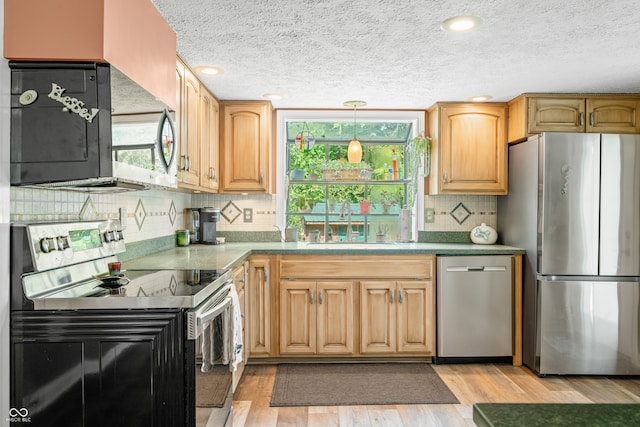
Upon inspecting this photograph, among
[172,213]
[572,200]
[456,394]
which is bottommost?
[456,394]

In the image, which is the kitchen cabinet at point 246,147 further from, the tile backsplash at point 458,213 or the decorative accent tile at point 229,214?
the tile backsplash at point 458,213

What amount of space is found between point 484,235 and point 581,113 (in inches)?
47.0

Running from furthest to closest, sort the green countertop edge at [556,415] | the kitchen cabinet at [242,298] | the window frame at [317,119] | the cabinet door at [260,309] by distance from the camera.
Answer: the window frame at [317,119]
the cabinet door at [260,309]
the kitchen cabinet at [242,298]
the green countertop edge at [556,415]

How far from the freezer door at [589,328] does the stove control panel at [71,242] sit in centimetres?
285

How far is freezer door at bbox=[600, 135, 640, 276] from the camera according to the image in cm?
331

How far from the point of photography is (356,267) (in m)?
3.60

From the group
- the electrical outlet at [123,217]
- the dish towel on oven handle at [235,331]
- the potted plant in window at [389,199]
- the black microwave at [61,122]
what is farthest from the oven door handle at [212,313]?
the potted plant in window at [389,199]

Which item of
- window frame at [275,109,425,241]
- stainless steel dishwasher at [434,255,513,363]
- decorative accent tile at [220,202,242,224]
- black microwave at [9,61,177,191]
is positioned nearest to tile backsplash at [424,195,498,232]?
window frame at [275,109,425,241]

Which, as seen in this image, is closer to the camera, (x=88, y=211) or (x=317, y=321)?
(x=88, y=211)

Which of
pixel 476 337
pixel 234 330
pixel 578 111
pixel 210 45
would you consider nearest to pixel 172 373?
pixel 234 330

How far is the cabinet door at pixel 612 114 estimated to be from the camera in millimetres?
3629

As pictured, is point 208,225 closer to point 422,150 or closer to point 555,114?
point 422,150

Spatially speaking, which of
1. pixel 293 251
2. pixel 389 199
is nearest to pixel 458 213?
pixel 389 199

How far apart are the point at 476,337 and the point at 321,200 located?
1.78 meters
